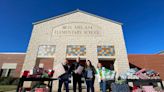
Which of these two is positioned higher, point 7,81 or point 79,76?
point 79,76

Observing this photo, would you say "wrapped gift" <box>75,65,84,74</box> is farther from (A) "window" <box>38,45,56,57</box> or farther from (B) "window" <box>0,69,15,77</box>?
(B) "window" <box>0,69,15,77</box>

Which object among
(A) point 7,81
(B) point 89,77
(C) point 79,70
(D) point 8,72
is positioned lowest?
(A) point 7,81

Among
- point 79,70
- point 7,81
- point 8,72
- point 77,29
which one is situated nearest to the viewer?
point 79,70

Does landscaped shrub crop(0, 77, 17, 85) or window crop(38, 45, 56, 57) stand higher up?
window crop(38, 45, 56, 57)

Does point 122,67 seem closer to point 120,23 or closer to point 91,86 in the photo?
point 120,23

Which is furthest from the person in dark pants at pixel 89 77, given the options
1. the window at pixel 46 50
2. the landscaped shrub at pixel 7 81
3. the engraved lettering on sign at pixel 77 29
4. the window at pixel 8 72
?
the window at pixel 8 72

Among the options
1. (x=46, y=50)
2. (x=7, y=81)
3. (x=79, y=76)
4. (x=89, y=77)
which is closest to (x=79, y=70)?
(x=79, y=76)

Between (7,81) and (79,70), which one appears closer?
(79,70)

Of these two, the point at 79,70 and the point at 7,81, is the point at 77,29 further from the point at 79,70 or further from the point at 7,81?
the point at 7,81

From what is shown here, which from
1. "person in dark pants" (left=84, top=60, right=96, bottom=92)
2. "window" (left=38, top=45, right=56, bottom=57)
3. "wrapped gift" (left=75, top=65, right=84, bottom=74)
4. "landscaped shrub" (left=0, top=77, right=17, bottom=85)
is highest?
"window" (left=38, top=45, right=56, bottom=57)

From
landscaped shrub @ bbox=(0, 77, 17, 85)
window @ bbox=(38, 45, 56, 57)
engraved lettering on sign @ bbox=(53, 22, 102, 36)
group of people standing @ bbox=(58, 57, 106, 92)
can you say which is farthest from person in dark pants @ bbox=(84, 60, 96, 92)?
landscaped shrub @ bbox=(0, 77, 17, 85)

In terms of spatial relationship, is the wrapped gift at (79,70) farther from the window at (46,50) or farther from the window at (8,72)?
the window at (8,72)

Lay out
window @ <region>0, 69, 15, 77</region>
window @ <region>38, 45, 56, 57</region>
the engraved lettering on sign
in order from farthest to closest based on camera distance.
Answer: window @ <region>0, 69, 15, 77</region> → the engraved lettering on sign → window @ <region>38, 45, 56, 57</region>

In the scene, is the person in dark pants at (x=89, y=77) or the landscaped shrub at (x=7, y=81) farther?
the landscaped shrub at (x=7, y=81)
